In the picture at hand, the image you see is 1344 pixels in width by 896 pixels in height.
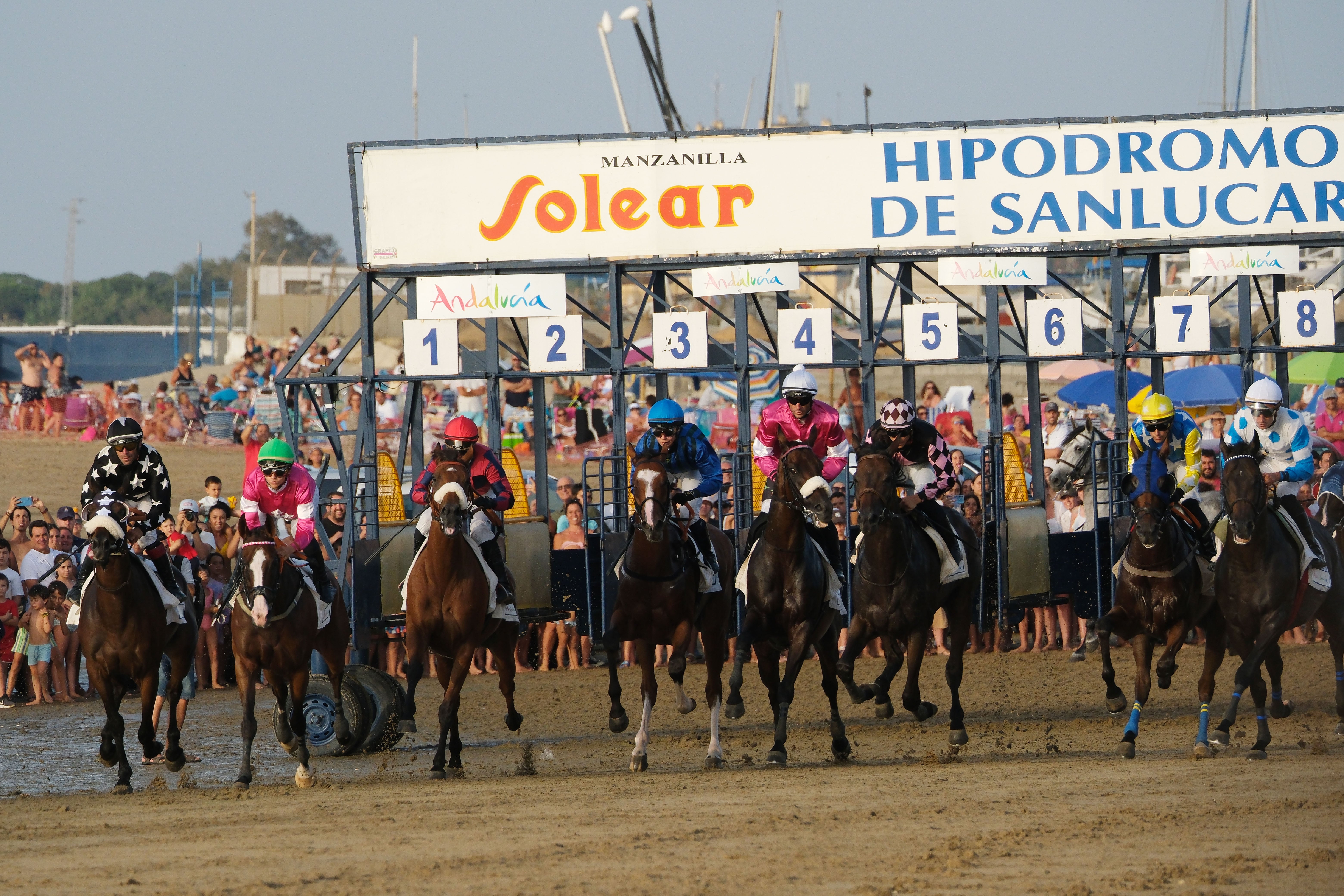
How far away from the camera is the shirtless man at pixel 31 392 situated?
93.4ft

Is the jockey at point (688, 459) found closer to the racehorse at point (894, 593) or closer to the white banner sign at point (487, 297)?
the racehorse at point (894, 593)

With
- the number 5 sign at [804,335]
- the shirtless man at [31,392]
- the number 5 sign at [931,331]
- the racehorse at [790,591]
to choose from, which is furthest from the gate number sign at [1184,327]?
the shirtless man at [31,392]

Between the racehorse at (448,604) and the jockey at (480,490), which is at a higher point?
the jockey at (480,490)

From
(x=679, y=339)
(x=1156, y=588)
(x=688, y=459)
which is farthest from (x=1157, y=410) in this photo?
(x=679, y=339)

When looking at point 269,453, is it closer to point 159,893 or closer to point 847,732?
point 159,893

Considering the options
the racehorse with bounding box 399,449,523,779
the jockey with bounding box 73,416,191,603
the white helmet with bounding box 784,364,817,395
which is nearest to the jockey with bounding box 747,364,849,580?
the white helmet with bounding box 784,364,817,395

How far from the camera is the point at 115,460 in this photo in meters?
10.9

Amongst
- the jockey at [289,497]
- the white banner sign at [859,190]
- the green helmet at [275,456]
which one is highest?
the white banner sign at [859,190]

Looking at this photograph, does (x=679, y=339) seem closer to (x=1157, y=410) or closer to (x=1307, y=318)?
(x=1157, y=410)

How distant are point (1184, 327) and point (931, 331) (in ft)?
8.00

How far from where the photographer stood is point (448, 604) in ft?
35.3

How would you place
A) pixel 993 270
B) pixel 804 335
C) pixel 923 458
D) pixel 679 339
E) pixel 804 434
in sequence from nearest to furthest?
pixel 804 434 → pixel 923 458 → pixel 993 270 → pixel 679 339 → pixel 804 335

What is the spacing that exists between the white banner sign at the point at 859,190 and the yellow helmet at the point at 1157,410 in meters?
3.88

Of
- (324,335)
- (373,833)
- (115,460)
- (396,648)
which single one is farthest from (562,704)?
(324,335)
